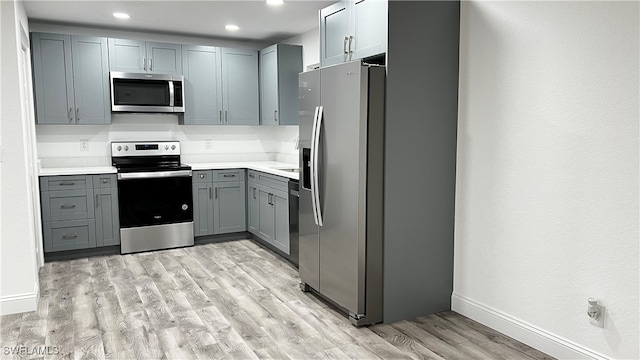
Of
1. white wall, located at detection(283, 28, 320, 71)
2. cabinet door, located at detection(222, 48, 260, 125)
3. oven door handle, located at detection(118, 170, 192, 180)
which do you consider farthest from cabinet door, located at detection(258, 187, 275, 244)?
white wall, located at detection(283, 28, 320, 71)

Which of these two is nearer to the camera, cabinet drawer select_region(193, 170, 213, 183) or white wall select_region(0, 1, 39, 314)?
white wall select_region(0, 1, 39, 314)

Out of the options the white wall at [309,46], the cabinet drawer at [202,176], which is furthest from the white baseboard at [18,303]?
the white wall at [309,46]

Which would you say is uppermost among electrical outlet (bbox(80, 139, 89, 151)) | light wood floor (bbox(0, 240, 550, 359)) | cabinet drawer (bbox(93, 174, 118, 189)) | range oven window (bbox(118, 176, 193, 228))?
electrical outlet (bbox(80, 139, 89, 151))

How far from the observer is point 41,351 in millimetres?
2699

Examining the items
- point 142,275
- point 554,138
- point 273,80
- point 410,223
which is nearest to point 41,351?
point 142,275

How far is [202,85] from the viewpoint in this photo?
5.46m

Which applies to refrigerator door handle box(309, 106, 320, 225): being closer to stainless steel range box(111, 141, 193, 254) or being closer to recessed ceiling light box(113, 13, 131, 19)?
stainless steel range box(111, 141, 193, 254)

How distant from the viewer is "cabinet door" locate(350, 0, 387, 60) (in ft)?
9.59

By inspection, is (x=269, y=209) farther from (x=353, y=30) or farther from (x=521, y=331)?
(x=521, y=331)

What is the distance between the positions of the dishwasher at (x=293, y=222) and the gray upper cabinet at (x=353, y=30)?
111cm

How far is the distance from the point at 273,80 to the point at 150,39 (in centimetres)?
152

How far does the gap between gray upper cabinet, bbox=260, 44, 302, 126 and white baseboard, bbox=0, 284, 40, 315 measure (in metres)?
3.01

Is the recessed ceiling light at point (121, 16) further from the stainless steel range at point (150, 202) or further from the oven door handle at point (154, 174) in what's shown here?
the oven door handle at point (154, 174)

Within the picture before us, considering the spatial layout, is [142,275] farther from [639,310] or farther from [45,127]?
[639,310]
